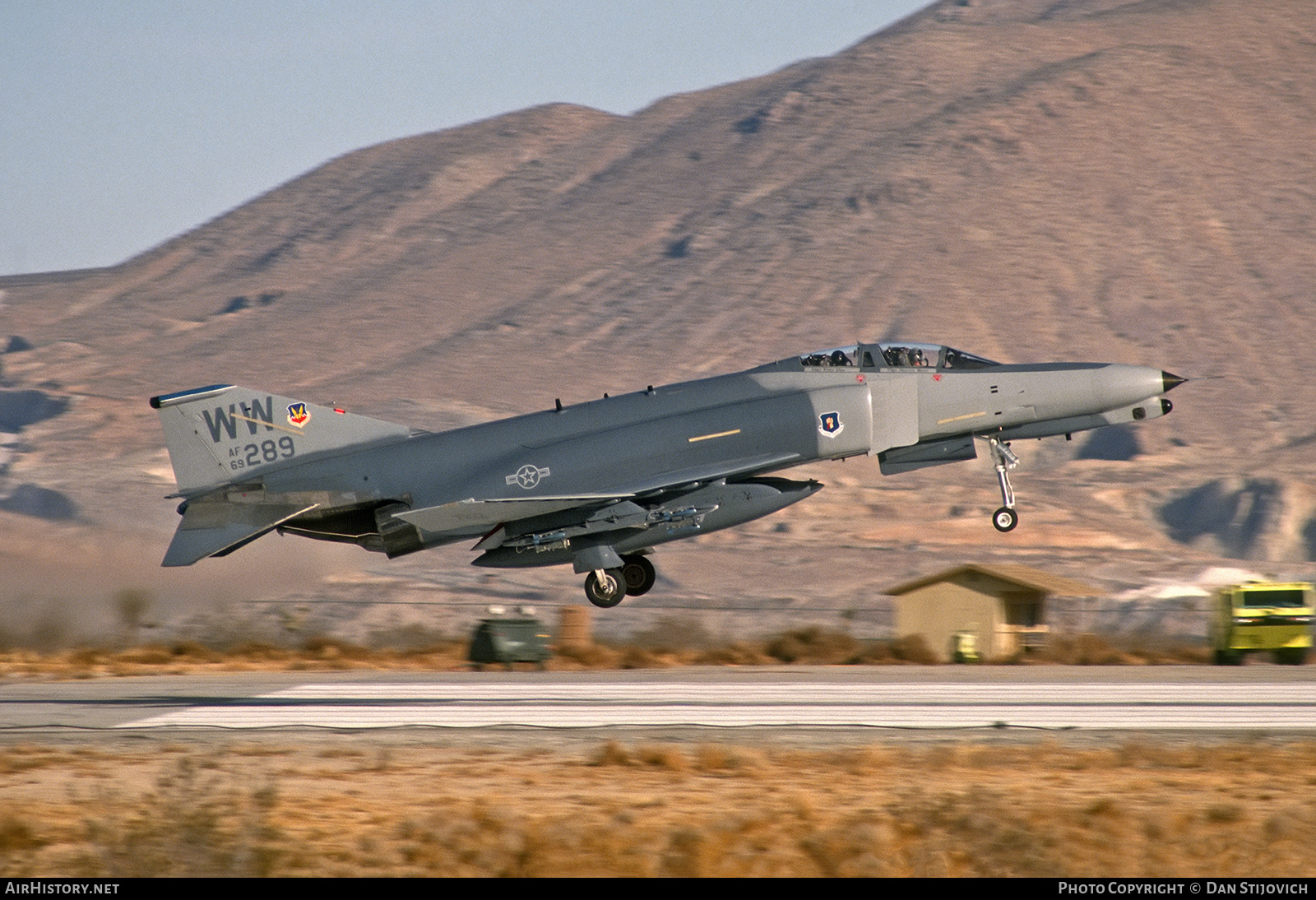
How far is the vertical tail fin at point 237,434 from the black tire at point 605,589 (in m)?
4.25

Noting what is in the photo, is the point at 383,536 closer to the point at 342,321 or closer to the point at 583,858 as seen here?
the point at 583,858

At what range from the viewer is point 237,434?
2553 centimetres

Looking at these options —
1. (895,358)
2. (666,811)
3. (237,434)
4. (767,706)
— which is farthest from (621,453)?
(666,811)

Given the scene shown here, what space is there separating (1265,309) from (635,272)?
5632cm

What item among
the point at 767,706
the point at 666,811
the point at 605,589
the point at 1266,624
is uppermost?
the point at 605,589

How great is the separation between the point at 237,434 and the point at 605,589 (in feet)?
23.3

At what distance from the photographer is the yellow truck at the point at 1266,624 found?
3375 cm

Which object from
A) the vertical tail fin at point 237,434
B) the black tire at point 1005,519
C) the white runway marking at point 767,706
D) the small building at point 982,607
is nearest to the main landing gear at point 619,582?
the white runway marking at point 767,706

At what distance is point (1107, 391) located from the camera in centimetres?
2403

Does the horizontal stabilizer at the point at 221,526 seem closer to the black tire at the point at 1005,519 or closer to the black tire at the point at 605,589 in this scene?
the black tire at the point at 605,589

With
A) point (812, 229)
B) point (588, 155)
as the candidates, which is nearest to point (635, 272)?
A: point (812, 229)

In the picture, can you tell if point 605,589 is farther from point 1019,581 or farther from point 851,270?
point 851,270

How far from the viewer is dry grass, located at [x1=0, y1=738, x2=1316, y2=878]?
11.3 meters

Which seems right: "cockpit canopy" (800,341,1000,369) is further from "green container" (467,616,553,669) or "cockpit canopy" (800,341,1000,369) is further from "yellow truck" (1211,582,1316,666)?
"yellow truck" (1211,582,1316,666)
